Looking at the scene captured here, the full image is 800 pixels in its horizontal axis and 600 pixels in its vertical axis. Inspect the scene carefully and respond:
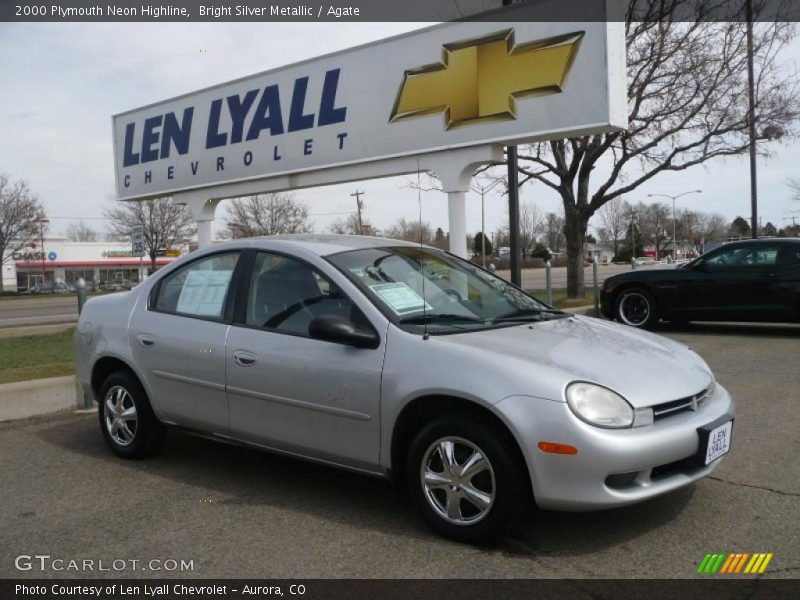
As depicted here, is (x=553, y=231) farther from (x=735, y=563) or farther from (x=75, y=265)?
(x=735, y=563)

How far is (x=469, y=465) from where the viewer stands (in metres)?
3.35

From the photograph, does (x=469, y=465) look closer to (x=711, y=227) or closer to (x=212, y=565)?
(x=212, y=565)

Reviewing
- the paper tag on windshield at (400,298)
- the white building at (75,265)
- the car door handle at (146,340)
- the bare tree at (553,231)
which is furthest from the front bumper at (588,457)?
the bare tree at (553,231)

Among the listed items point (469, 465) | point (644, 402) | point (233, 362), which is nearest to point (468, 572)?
point (469, 465)

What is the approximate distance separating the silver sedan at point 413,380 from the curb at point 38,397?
5.85 feet

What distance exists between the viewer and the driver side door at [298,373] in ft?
12.2

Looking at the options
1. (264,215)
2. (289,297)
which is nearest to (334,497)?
(289,297)

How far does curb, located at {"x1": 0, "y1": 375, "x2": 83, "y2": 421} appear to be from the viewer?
21.0 ft

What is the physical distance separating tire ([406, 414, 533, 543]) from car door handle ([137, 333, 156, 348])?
217cm

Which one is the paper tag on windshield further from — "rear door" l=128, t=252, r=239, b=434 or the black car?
the black car

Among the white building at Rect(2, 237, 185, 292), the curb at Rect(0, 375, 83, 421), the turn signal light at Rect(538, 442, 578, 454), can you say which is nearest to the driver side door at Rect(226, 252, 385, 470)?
the turn signal light at Rect(538, 442, 578, 454)

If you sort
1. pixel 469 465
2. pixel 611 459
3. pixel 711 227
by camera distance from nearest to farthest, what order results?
pixel 611 459 < pixel 469 465 < pixel 711 227

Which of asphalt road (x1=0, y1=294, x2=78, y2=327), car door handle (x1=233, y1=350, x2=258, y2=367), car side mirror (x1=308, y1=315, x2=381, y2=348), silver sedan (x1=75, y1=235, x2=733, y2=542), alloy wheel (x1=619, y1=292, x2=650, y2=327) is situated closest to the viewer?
silver sedan (x1=75, y1=235, x2=733, y2=542)

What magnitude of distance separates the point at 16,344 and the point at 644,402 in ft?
38.2
